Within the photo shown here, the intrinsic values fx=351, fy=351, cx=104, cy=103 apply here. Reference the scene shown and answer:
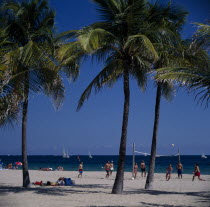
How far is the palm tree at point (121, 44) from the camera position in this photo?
11438mm

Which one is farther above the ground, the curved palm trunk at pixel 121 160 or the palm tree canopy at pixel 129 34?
the palm tree canopy at pixel 129 34

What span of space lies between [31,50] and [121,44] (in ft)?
13.4

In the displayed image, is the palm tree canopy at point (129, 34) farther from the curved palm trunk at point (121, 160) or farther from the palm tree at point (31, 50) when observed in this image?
the palm tree at point (31, 50)

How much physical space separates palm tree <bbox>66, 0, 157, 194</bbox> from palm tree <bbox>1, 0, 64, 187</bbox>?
1.54 meters

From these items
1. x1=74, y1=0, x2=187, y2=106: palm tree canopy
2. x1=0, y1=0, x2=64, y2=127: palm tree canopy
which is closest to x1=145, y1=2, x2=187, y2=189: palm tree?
x1=74, y1=0, x2=187, y2=106: palm tree canopy

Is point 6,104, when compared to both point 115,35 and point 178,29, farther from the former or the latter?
point 178,29

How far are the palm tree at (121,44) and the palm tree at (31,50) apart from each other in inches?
60.6

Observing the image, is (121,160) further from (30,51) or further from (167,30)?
(30,51)

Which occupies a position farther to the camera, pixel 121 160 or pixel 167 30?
pixel 121 160

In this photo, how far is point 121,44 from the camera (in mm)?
11734

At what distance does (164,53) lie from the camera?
1232 cm

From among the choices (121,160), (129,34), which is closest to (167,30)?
(129,34)

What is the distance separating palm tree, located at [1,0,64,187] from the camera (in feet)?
23.8

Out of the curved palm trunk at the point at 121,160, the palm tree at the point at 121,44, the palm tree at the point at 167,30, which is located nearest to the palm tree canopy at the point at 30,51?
the palm tree at the point at 121,44
